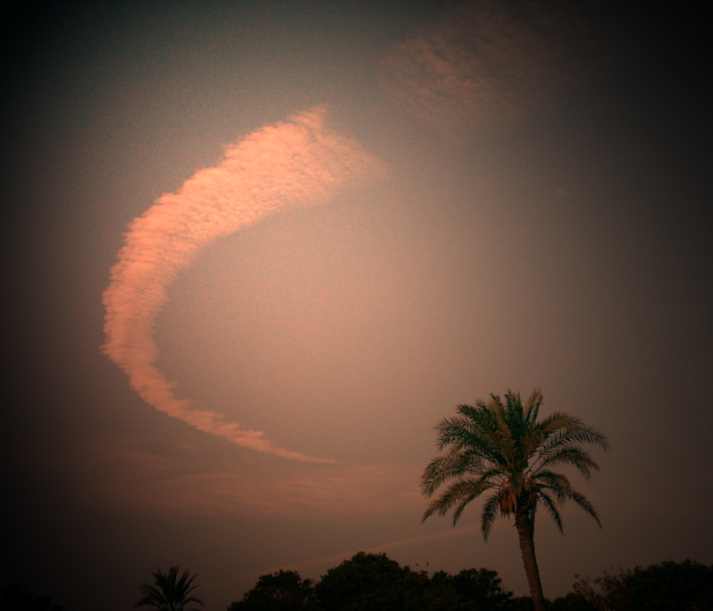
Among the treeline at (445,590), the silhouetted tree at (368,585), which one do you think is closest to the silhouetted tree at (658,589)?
the treeline at (445,590)

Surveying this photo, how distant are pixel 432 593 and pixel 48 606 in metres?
29.3

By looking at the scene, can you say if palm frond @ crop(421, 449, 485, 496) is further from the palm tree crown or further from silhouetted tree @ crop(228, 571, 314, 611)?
silhouetted tree @ crop(228, 571, 314, 611)

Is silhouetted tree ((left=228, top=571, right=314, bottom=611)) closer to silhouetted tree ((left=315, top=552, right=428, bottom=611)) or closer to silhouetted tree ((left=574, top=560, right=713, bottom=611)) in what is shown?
silhouetted tree ((left=315, top=552, right=428, bottom=611))

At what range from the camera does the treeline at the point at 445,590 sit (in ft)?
85.8

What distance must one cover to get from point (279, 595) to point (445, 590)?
539 inches

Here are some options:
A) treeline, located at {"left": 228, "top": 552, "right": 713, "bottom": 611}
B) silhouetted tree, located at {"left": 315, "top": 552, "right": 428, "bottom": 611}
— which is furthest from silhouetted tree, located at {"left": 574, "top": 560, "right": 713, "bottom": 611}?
silhouetted tree, located at {"left": 315, "top": 552, "right": 428, "bottom": 611}

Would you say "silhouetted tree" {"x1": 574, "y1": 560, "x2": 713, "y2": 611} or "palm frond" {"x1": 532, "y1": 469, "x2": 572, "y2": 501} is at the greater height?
"palm frond" {"x1": 532, "y1": 469, "x2": 572, "y2": 501}

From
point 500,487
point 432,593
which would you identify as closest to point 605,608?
point 432,593

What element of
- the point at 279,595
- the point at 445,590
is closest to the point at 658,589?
the point at 445,590

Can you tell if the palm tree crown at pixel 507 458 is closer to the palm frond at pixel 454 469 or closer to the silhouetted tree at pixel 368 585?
the palm frond at pixel 454 469

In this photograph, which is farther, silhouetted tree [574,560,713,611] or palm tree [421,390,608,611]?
Result: silhouetted tree [574,560,713,611]

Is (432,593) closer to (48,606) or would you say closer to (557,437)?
(557,437)

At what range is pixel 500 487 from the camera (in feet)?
60.6

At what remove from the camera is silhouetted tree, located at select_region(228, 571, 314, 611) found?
26.6 meters
